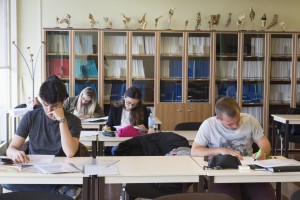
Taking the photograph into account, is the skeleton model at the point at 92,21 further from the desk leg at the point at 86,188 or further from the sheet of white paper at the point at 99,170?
the desk leg at the point at 86,188

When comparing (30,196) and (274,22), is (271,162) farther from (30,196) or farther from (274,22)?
(274,22)

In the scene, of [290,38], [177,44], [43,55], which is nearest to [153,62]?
[177,44]

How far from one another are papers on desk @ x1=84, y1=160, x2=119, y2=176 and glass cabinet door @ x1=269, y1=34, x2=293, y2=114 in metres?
5.26

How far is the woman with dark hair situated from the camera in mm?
5359

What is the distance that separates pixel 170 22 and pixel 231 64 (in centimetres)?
129

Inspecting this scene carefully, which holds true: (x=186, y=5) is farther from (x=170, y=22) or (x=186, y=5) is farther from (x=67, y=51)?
(x=67, y=51)

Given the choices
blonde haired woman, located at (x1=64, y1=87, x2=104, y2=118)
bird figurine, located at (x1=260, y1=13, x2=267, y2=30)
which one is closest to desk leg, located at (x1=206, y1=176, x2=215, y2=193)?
blonde haired woman, located at (x1=64, y1=87, x2=104, y2=118)

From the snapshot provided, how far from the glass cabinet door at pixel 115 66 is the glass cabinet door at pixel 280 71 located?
2.57 m

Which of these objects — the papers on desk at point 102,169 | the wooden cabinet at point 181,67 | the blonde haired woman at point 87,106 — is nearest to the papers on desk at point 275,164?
the papers on desk at point 102,169

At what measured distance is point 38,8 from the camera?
752cm

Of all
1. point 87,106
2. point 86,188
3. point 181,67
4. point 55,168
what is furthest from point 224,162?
point 181,67

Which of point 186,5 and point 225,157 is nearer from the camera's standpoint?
point 225,157

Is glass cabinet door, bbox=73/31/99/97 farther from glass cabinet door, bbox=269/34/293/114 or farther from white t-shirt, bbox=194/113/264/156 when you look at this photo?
white t-shirt, bbox=194/113/264/156

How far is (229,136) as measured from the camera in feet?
11.8
